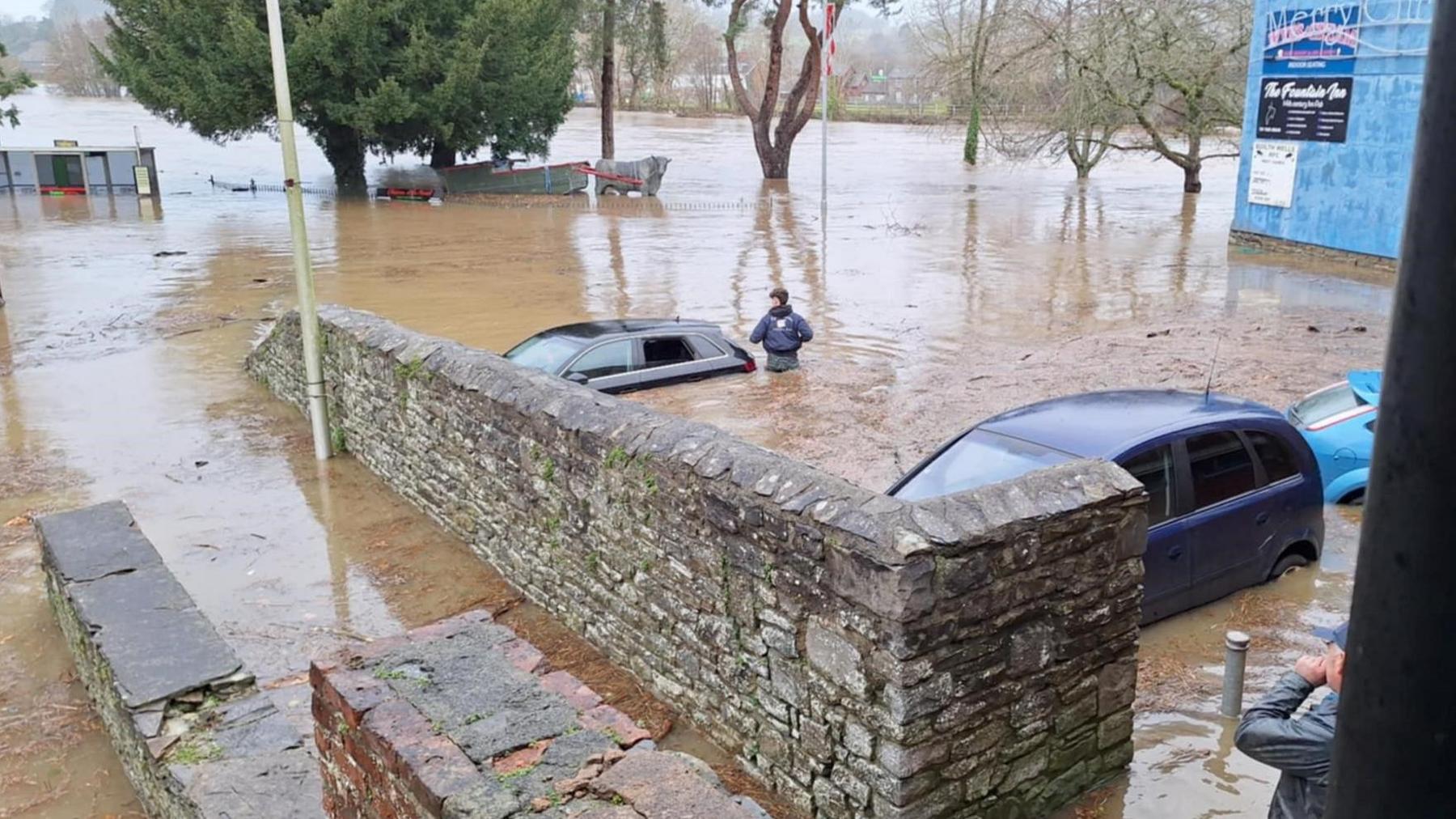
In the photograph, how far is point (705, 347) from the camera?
579 inches

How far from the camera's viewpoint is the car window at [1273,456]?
27.7ft

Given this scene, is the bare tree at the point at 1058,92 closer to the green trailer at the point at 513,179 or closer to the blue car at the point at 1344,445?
the green trailer at the point at 513,179

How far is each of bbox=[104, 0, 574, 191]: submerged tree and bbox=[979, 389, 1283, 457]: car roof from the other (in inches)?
1276

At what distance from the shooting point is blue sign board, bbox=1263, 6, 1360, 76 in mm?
24578

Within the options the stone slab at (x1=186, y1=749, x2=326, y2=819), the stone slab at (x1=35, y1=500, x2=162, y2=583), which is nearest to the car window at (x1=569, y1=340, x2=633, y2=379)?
the stone slab at (x1=35, y1=500, x2=162, y2=583)

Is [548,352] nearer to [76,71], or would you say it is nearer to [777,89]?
[777,89]

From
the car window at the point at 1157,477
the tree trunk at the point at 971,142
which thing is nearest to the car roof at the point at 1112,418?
the car window at the point at 1157,477

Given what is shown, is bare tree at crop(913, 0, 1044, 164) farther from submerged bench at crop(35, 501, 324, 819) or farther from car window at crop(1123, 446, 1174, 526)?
submerged bench at crop(35, 501, 324, 819)

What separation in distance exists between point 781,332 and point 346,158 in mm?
33754

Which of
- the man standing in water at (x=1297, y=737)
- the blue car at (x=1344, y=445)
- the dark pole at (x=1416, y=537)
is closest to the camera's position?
the dark pole at (x=1416, y=537)

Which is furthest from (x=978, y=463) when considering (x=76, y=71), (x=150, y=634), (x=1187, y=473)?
(x=76, y=71)

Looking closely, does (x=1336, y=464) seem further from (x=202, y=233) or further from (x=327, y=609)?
(x=202, y=233)

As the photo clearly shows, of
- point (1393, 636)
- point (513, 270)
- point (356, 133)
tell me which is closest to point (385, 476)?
point (1393, 636)

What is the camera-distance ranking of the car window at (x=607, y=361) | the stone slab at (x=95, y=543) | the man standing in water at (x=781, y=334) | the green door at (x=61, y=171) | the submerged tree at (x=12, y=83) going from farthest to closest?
the green door at (x=61, y=171)
the submerged tree at (x=12, y=83)
the man standing in water at (x=781, y=334)
the car window at (x=607, y=361)
the stone slab at (x=95, y=543)
